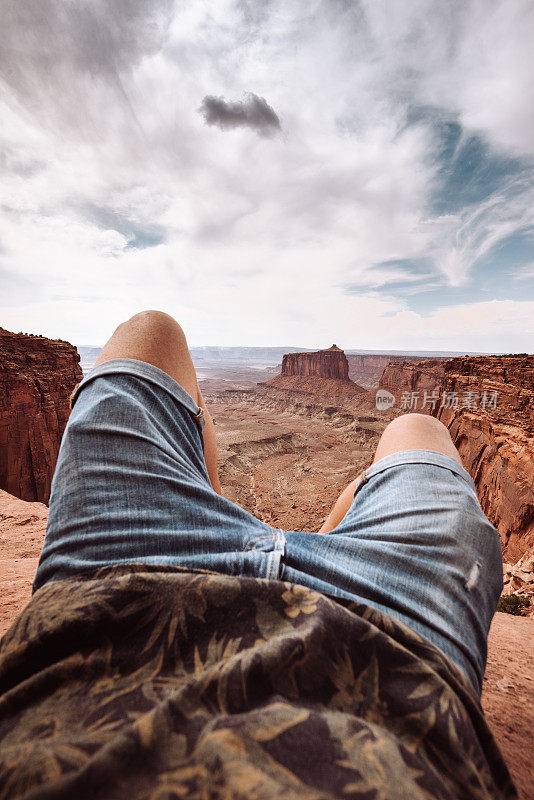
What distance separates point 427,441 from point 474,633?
733 millimetres

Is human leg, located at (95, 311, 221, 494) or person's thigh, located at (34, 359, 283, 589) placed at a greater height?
human leg, located at (95, 311, 221, 494)

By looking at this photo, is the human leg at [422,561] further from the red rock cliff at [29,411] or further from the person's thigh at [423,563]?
the red rock cliff at [29,411]

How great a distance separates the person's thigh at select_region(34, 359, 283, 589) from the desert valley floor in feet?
2.95

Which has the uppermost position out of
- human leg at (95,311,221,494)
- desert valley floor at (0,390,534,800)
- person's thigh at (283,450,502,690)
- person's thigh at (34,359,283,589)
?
human leg at (95,311,221,494)

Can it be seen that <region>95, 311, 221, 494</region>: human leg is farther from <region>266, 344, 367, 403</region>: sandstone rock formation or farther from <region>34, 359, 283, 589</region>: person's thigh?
<region>266, 344, 367, 403</region>: sandstone rock formation

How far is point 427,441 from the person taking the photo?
1.32 metres

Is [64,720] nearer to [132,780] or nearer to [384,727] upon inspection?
[132,780]

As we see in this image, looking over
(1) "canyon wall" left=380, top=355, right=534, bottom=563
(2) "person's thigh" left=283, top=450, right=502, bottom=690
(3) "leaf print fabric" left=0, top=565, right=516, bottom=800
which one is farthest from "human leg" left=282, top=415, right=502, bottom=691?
(1) "canyon wall" left=380, top=355, right=534, bottom=563

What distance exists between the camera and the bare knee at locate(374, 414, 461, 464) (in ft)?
4.30

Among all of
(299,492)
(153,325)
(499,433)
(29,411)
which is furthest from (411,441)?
(299,492)

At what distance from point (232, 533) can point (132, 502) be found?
28 cm

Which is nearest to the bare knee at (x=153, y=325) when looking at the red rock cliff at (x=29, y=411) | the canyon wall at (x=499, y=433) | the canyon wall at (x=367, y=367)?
the canyon wall at (x=499, y=433)

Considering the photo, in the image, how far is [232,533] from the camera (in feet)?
2.78

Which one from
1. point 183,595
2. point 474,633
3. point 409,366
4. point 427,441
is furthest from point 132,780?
point 409,366
